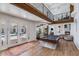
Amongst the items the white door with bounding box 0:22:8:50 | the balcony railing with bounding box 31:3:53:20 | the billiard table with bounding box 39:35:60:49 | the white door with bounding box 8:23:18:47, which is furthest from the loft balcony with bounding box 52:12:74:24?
the white door with bounding box 0:22:8:50

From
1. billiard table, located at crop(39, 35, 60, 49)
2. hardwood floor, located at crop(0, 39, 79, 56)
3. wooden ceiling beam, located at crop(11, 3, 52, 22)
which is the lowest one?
hardwood floor, located at crop(0, 39, 79, 56)

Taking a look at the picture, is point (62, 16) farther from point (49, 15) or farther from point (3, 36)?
point (3, 36)

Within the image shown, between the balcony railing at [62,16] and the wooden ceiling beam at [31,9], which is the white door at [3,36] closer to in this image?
the wooden ceiling beam at [31,9]

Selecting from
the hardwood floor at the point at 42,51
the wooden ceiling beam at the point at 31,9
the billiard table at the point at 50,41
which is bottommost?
the hardwood floor at the point at 42,51

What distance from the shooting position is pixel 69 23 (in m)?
2.32

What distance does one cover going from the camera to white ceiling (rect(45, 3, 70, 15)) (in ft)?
7.37

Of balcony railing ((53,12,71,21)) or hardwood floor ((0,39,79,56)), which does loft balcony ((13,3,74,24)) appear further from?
hardwood floor ((0,39,79,56))

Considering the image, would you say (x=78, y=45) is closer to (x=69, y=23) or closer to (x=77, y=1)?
(x=69, y=23)

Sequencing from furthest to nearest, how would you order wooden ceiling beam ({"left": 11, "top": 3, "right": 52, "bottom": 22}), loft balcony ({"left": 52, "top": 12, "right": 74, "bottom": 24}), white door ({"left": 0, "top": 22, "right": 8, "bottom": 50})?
1. loft balcony ({"left": 52, "top": 12, "right": 74, "bottom": 24})
2. white door ({"left": 0, "top": 22, "right": 8, "bottom": 50})
3. wooden ceiling beam ({"left": 11, "top": 3, "right": 52, "bottom": 22})

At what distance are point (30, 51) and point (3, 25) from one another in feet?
2.71

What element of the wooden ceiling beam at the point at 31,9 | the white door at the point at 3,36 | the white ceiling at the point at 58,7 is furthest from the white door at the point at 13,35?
the white ceiling at the point at 58,7

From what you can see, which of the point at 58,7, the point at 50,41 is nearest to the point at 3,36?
the point at 50,41

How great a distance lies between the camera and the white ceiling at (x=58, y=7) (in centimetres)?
225

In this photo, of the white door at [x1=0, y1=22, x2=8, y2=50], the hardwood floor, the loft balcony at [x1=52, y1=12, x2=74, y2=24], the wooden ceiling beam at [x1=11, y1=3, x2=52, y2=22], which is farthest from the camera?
the loft balcony at [x1=52, y1=12, x2=74, y2=24]
